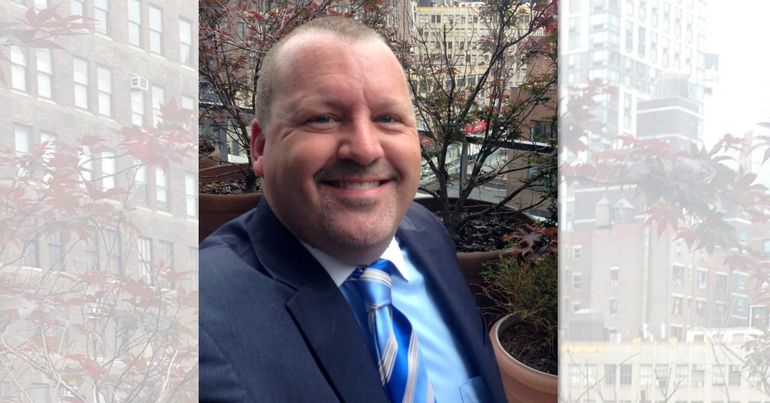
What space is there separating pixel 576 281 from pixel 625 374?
188mm

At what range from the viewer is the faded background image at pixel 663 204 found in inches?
43.2

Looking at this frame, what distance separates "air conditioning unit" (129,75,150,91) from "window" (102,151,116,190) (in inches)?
3.2

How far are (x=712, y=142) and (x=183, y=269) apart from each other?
0.83 metres

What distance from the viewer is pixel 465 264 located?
3100mm

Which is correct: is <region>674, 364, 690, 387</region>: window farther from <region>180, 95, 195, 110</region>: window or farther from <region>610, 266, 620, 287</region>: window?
<region>180, 95, 195, 110</region>: window

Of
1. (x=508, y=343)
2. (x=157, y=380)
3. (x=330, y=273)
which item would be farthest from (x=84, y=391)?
(x=508, y=343)

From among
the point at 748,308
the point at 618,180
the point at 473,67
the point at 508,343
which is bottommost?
the point at 508,343

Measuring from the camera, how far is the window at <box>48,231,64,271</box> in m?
0.79

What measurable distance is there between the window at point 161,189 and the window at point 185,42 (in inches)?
5.2

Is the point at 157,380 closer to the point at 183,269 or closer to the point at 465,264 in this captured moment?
the point at 183,269

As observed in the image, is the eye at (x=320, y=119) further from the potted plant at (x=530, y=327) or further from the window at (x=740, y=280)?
the potted plant at (x=530, y=327)

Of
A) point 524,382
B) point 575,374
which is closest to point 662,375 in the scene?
point 575,374

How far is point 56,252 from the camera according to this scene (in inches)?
31.3

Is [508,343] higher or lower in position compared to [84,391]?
lower
